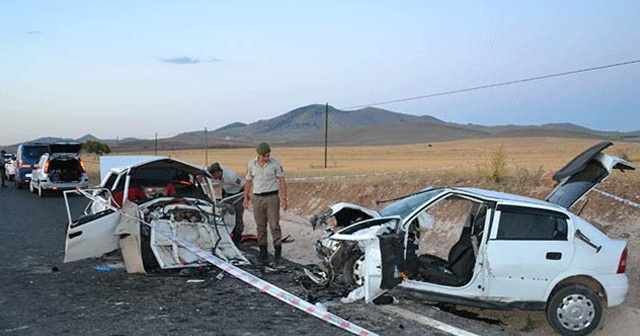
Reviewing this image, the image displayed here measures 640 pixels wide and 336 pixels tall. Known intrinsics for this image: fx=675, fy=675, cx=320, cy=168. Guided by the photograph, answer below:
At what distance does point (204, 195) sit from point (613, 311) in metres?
6.68

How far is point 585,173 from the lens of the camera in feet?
27.2

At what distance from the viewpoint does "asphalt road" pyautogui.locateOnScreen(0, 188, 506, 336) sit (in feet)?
23.1

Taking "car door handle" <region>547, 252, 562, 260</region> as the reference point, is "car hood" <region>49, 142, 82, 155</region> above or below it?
above

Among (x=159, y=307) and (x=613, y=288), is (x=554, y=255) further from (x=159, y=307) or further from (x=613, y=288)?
(x=159, y=307)

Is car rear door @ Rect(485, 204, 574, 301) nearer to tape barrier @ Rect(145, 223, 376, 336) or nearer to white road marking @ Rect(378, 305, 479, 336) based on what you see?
white road marking @ Rect(378, 305, 479, 336)

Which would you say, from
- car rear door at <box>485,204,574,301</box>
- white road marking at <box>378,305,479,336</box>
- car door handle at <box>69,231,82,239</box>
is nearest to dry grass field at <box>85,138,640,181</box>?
car rear door at <box>485,204,574,301</box>

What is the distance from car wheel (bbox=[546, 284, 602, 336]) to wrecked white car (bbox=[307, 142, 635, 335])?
0.01 metres

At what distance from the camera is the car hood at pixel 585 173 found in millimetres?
7930

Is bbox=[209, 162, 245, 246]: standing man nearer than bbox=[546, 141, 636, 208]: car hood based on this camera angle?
No

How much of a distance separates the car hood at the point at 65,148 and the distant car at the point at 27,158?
3117mm

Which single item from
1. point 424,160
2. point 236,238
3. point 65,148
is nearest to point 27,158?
point 65,148

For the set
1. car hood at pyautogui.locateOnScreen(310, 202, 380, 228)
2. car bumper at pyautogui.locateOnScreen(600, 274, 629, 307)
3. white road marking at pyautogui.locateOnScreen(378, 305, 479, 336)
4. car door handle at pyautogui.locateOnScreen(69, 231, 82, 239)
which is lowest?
white road marking at pyautogui.locateOnScreen(378, 305, 479, 336)

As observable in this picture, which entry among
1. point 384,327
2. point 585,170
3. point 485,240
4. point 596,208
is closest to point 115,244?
point 384,327

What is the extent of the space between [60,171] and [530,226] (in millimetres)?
22024
